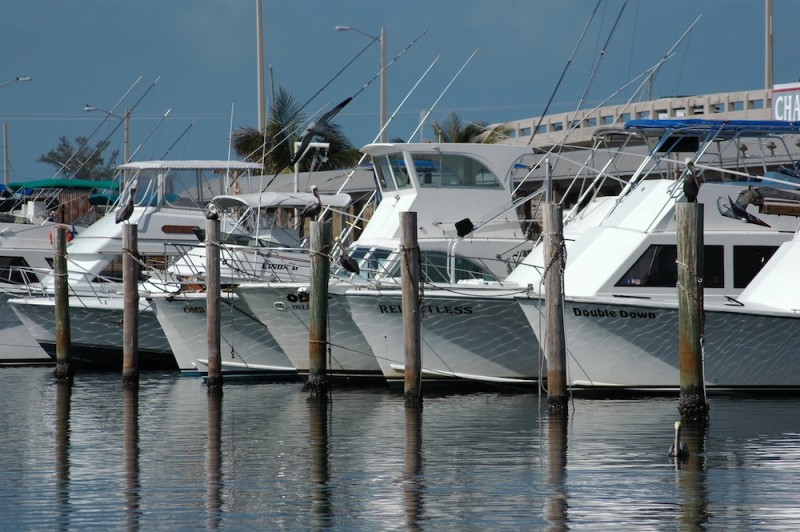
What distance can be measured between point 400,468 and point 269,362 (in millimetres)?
10468

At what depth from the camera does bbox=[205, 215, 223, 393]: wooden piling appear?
2217 cm

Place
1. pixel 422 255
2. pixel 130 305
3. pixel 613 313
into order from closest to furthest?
pixel 613 313
pixel 422 255
pixel 130 305

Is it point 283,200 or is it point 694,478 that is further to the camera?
point 283,200

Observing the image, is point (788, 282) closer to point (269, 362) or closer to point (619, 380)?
point (619, 380)

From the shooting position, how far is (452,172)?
25.3 m

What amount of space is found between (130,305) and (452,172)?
6.09m

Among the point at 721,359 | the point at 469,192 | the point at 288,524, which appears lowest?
the point at 288,524

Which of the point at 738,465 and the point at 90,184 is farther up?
the point at 90,184

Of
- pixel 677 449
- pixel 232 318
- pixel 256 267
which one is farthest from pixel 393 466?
pixel 256 267

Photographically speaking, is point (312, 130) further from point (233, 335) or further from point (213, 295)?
point (213, 295)

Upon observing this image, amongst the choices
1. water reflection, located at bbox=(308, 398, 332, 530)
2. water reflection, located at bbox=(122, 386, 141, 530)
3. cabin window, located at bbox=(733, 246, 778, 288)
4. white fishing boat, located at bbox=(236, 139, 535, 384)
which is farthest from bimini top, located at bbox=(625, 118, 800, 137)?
water reflection, located at bbox=(122, 386, 141, 530)

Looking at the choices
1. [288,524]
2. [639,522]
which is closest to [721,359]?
[639,522]

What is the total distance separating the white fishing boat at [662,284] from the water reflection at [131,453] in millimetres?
5667

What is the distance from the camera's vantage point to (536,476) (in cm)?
1418
